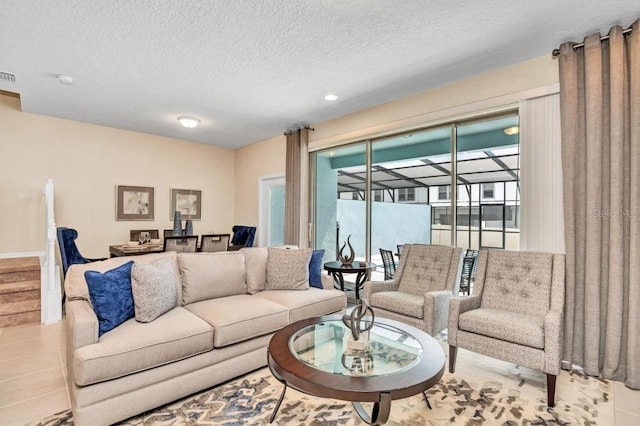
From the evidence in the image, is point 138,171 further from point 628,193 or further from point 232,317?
point 628,193

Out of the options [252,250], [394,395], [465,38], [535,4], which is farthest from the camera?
[252,250]

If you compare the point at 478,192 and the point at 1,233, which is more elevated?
the point at 478,192

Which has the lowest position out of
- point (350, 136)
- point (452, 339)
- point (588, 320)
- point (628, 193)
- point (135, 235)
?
point (452, 339)

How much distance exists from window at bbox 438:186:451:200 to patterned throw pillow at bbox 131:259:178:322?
306 centimetres

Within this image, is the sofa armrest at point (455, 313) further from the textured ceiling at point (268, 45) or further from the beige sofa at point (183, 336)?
the textured ceiling at point (268, 45)

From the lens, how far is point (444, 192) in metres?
3.89

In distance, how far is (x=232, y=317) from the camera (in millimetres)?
2521

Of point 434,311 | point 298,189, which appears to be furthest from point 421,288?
point 298,189

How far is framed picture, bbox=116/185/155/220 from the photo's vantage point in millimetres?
5625

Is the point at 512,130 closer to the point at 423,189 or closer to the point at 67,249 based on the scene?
the point at 423,189

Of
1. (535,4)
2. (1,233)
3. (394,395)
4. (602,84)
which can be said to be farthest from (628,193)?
(1,233)

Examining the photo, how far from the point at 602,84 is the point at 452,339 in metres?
2.40

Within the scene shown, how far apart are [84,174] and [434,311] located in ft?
18.4

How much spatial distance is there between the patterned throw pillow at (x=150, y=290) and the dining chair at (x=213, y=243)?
171cm
